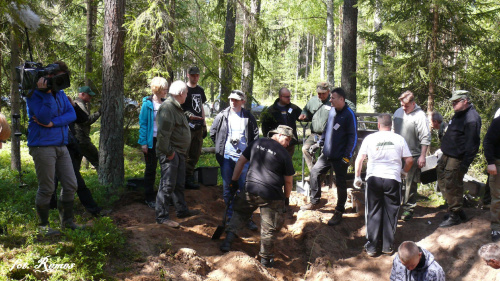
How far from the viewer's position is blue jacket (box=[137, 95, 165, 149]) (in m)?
6.57

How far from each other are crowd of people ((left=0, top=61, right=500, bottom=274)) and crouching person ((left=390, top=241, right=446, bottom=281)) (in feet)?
0.03

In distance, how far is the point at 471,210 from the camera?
23.5ft

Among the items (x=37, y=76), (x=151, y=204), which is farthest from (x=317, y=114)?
(x=37, y=76)

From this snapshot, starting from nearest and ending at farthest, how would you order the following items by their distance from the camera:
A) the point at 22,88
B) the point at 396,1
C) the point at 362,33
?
the point at 22,88, the point at 396,1, the point at 362,33

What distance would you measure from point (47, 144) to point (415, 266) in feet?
14.6

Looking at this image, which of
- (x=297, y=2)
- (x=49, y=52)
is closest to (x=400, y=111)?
(x=49, y=52)

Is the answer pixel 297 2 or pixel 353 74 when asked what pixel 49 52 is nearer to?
pixel 353 74

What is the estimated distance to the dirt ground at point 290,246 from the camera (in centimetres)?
→ 508

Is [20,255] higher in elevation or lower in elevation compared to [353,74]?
lower

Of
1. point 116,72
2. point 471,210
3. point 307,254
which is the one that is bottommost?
point 307,254

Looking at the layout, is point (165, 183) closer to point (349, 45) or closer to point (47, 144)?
point (47, 144)

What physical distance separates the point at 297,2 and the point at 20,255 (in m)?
24.9

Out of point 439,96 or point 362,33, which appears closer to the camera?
point 439,96

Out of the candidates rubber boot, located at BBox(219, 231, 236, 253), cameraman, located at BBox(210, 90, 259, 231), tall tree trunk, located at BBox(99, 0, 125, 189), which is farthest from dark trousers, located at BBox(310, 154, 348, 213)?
tall tree trunk, located at BBox(99, 0, 125, 189)
